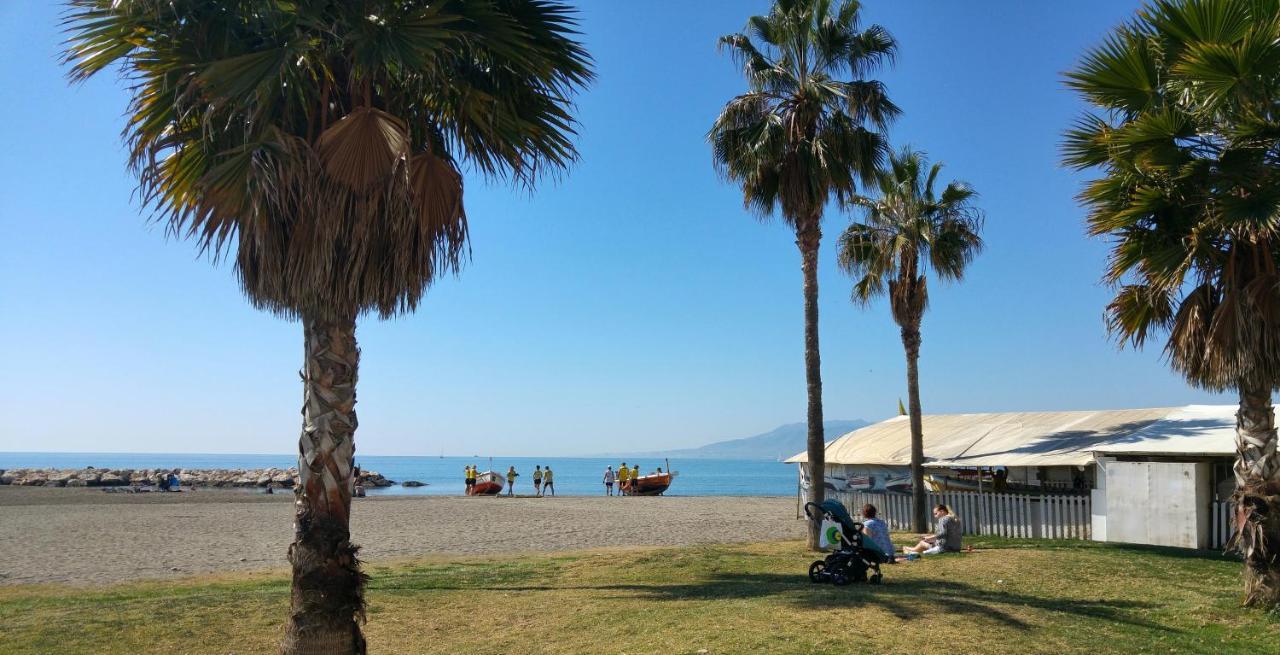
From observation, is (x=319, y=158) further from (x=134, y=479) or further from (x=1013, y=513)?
(x=134, y=479)

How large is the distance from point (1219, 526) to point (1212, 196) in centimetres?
954

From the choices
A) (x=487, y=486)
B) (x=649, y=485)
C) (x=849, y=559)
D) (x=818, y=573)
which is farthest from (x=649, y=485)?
(x=849, y=559)

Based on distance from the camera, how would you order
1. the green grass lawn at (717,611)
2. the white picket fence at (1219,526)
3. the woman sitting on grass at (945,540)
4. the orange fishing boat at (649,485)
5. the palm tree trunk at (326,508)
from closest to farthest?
the palm tree trunk at (326,508) → the green grass lawn at (717,611) → the woman sitting on grass at (945,540) → the white picket fence at (1219,526) → the orange fishing boat at (649,485)

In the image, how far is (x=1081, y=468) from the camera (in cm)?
2155

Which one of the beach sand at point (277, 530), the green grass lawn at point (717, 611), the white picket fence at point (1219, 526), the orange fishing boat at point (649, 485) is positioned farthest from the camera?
the orange fishing boat at point (649, 485)

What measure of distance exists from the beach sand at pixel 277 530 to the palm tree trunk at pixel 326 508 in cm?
987

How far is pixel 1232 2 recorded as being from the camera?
9.70 metres

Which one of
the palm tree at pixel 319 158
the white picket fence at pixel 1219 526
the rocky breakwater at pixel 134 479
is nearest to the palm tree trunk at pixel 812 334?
the white picket fence at pixel 1219 526

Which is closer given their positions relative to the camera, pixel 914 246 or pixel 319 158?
pixel 319 158

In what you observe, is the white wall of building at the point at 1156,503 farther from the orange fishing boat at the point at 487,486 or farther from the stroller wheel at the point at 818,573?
the orange fishing boat at the point at 487,486

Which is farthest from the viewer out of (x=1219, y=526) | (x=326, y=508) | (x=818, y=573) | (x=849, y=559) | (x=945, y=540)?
(x=1219, y=526)

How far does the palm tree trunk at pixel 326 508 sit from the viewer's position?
310 inches

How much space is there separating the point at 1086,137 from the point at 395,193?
29.1ft

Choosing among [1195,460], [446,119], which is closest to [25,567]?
[446,119]
